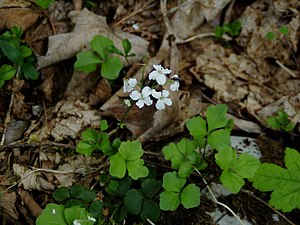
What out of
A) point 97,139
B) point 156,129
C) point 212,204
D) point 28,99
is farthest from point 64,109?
point 212,204

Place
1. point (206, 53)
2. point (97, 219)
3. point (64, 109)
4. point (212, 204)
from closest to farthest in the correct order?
point (97, 219) → point (212, 204) → point (64, 109) → point (206, 53)

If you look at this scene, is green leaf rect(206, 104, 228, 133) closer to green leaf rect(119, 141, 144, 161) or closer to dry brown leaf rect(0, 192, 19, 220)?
green leaf rect(119, 141, 144, 161)

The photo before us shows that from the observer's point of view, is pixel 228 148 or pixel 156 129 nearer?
pixel 228 148

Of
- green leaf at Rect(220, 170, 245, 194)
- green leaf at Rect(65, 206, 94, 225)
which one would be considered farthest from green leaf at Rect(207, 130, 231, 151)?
green leaf at Rect(65, 206, 94, 225)

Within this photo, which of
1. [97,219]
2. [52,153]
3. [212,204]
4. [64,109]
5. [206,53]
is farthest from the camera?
[206,53]

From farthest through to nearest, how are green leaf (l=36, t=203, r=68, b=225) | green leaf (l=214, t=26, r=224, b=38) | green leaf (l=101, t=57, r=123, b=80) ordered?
1. green leaf (l=214, t=26, r=224, b=38)
2. green leaf (l=101, t=57, r=123, b=80)
3. green leaf (l=36, t=203, r=68, b=225)

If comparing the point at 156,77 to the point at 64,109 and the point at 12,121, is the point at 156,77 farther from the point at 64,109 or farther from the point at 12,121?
the point at 12,121

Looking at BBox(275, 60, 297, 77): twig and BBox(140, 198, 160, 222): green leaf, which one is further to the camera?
BBox(275, 60, 297, 77): twig

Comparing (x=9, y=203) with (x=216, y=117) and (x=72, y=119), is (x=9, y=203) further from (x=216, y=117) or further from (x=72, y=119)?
(x=216, y=117)
